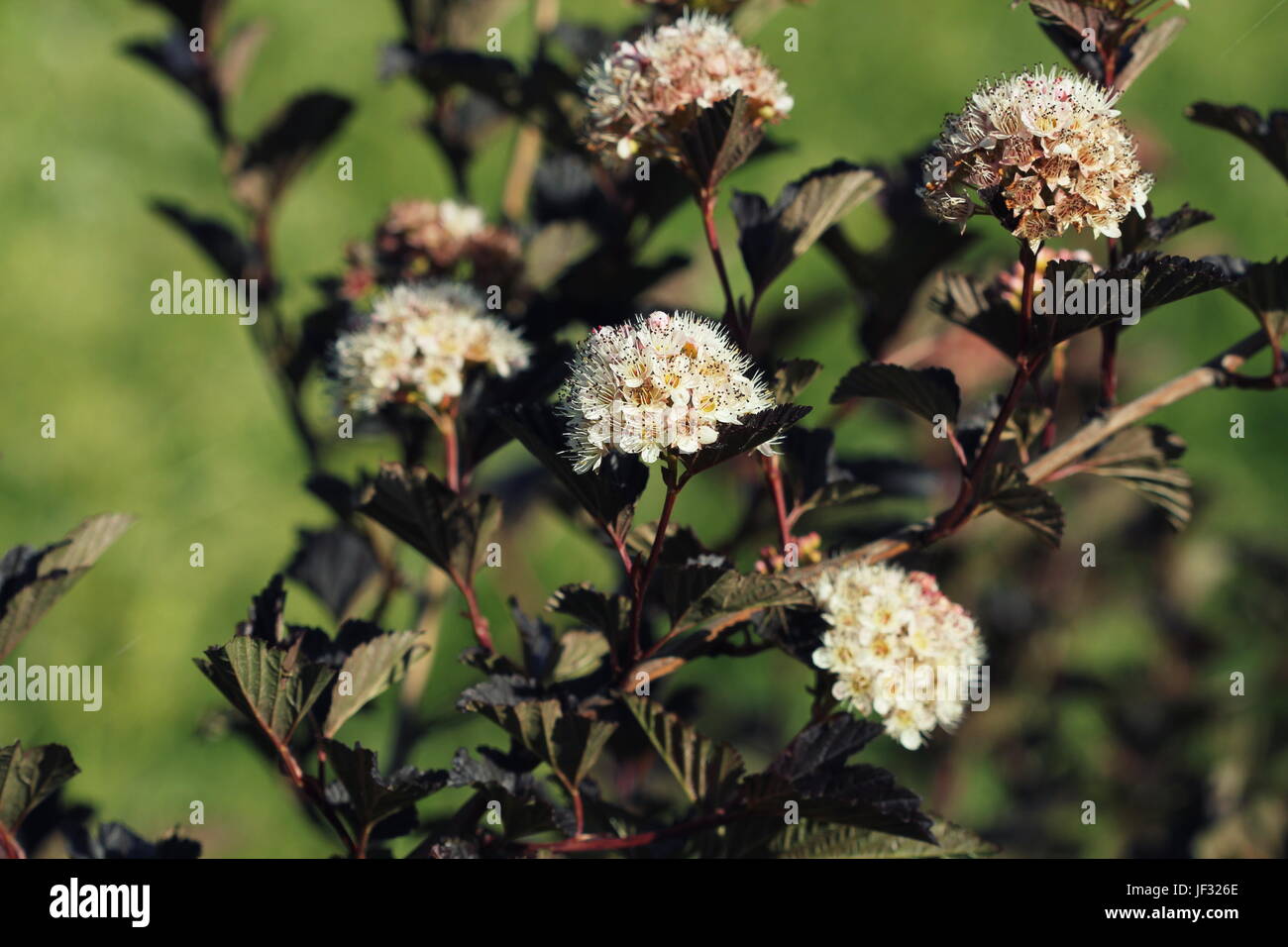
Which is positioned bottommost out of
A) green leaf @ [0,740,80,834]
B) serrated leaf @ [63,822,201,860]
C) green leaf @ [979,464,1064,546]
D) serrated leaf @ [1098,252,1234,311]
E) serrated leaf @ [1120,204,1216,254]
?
serrated leaf @ [63,822,201,860]

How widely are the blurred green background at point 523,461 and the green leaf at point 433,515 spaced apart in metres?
0.44

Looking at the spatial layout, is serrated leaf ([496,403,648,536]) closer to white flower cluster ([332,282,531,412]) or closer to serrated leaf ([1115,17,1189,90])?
white flower cluster ([332,282,531,412])

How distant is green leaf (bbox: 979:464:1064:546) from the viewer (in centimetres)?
117

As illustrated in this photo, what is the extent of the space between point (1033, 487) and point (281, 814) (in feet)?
8.92

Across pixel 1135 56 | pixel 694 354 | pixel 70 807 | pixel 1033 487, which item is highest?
pixel 1135 56

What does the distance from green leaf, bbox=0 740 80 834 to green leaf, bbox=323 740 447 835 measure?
0.79 ft

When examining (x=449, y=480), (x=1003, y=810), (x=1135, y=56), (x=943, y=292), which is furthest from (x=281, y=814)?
(x=1135, y=56)

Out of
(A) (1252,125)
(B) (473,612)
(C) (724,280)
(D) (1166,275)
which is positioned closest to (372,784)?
(B) (473,612)

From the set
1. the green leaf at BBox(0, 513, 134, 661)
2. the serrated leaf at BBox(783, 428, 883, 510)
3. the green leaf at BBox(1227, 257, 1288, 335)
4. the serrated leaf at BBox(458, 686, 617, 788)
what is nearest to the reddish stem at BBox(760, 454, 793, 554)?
the serrated leaf at BBox(783, 428, 883, 510)

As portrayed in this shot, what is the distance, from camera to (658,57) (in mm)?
1277

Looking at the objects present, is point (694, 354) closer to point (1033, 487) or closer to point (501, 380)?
point (1033, 487)

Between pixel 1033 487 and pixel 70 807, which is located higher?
pixel 1033 487

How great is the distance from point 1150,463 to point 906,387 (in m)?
0.31

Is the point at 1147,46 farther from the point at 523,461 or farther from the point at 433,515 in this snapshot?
the point at 523,461
